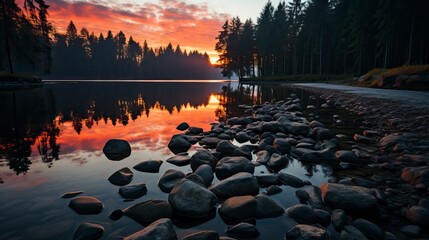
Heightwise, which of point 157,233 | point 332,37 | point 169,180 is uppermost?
point 332,37

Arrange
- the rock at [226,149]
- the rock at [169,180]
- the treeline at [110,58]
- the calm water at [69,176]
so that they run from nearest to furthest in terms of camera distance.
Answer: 1. the calm water at [69,176]
2. the rock at [169,180]
3. the rock at [226,149]
4. the treeline at [110,58]

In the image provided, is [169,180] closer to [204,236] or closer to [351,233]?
[204,236]

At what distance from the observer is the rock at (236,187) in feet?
10.4

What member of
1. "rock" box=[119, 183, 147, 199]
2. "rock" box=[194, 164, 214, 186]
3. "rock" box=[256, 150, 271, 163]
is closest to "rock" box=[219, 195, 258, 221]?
"rock" box=[194, 164, 214, 186]

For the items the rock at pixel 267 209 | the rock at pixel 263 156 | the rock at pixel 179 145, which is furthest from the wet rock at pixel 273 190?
the rock at pixel 179 145

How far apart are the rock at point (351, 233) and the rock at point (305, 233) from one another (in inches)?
7.9

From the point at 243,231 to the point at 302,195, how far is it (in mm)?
1157

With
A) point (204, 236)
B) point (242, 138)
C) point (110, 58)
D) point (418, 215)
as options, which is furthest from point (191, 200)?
point (110, 58)

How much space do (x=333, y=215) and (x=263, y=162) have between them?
6.23 feet

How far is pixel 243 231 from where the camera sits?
2367 mm

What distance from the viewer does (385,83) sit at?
63.3 feet

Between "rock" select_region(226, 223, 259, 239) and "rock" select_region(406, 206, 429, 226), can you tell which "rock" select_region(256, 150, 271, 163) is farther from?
"rock" select_region(406, 206, 429, 226)

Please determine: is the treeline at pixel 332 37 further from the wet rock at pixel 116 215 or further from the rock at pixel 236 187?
the wet rock at pixel 116 215

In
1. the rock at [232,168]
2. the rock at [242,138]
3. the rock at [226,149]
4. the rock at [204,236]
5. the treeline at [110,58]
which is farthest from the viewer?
the treeline at [110,58]
